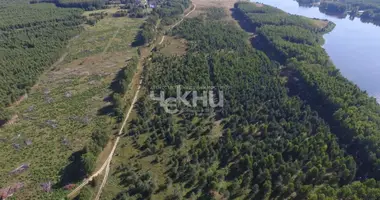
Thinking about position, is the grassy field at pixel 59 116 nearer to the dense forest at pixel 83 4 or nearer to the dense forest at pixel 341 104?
the dense forest at pixel 341 104

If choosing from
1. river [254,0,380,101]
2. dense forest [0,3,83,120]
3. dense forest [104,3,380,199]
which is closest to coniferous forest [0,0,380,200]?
dense forest [104,3,380,199]

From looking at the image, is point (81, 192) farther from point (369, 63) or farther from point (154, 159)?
point (369, 63)

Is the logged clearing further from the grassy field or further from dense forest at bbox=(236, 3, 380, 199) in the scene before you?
dense forest at bbox=(236, 3, 380, 199)

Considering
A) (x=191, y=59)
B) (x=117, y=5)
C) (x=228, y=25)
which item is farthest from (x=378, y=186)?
(x=117, y=5)

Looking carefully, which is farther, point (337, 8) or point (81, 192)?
point (337, 8)

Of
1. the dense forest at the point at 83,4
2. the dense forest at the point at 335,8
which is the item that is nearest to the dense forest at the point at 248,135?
the dense forest at the point at 83,4

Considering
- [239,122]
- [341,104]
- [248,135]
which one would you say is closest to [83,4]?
[239,122]

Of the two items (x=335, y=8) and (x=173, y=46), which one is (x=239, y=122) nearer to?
(x=173, y=46)

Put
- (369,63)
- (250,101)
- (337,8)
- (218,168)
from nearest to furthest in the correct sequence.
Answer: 1. (218,168)
2. (250,101)
3. (369,63)
4. (337,8)

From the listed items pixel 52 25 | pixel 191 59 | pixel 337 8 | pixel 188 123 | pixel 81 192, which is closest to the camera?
pixel 81 192
